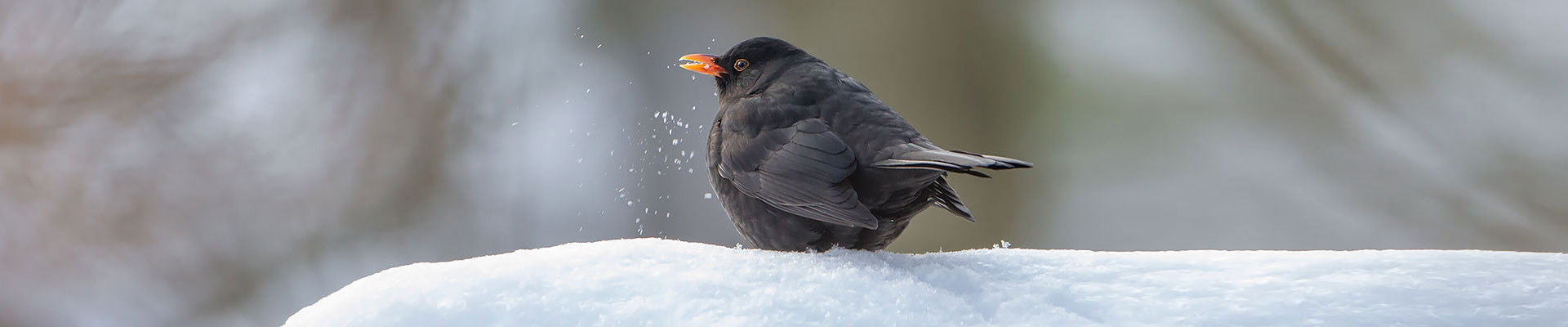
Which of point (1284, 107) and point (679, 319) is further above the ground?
point (1284, 107)

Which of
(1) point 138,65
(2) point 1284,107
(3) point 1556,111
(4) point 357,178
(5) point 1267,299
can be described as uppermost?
(1) point 138,65

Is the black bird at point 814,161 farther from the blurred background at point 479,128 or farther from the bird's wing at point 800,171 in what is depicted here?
the blurred background at point 479,128

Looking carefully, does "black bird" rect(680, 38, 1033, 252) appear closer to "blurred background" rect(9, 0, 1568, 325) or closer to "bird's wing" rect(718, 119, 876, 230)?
"bird's wing" rect(718, 119, 876, 230)

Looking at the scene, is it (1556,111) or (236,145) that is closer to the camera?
(1556,111)

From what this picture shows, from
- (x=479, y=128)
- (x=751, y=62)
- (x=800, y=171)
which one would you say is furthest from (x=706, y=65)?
(x=479, y=128)

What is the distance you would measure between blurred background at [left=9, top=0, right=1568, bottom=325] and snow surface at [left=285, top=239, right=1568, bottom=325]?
1.19 m

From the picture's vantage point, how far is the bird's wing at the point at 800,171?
132 cm

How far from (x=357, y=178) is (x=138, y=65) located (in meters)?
0.60

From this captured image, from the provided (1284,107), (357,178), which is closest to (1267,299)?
(1284,107)

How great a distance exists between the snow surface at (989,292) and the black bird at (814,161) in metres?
0.17

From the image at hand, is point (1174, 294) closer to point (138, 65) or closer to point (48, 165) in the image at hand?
point (138, 65)

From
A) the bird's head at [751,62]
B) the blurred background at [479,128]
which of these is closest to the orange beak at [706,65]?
the bird's head at [751,62]

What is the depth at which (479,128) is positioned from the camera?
2.42 meters

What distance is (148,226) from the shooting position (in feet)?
7.82
